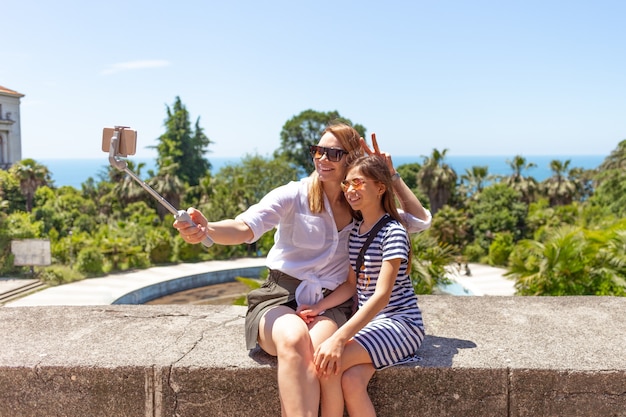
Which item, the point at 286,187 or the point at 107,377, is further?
the point at 286,187

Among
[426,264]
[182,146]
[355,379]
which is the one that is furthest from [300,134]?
[355,379]

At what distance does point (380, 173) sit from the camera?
2611 mm

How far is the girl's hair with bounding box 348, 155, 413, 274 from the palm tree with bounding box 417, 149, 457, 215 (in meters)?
31.3

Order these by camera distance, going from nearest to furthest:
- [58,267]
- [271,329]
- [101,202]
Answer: [271,329] → [58,267] → [101,202]

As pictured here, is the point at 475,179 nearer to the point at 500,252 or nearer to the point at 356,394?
the point at 500,252

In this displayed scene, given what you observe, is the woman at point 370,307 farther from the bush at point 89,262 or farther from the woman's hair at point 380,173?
the bush at point 89,262

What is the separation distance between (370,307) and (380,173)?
0.64 m

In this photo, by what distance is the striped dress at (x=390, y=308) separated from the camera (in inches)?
92.3

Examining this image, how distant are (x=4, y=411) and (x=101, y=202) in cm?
3801

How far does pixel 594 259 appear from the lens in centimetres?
899

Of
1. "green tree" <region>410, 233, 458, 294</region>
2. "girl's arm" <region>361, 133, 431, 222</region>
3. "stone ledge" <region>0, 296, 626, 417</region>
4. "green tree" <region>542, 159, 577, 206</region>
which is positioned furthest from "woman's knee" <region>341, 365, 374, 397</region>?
"green tree" <region>542, 159, 577, 206</region>

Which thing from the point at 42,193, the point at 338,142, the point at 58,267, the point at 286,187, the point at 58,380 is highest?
the point at 338,142

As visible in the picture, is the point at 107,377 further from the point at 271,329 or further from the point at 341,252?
the point at 341,252

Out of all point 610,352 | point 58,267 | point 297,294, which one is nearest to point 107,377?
point 297,294
